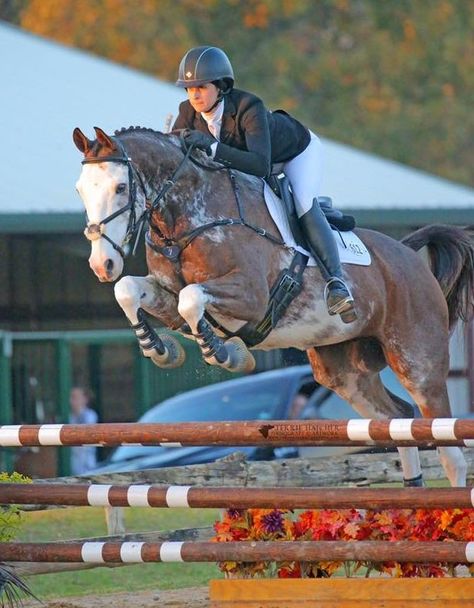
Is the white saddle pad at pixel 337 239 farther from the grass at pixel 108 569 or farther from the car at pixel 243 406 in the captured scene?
the car at pixel 243 406

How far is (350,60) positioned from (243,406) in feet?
75.7

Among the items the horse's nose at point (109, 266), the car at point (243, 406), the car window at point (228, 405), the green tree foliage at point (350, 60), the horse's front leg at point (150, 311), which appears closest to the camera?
the horse's nose at point (109, 266)

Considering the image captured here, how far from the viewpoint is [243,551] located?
623 cm

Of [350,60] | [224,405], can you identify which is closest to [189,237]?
[224,405]

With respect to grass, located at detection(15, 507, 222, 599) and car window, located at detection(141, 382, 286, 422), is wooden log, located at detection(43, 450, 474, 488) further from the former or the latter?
car window, located at detection(141, 382, 286, 422)

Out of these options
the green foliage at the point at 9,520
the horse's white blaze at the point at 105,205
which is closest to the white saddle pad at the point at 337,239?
the horse's white blaze at the point at 105,205

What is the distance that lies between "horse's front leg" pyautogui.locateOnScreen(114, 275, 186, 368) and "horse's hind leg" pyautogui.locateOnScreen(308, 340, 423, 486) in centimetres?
138

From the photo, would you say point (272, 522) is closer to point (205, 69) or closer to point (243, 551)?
point (243, 551)

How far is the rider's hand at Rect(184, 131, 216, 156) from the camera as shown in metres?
7.39

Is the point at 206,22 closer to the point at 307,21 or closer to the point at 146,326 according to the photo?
the point at 307,21

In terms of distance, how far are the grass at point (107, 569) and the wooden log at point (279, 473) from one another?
1.95ft

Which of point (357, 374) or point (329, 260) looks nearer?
point (329, 260)

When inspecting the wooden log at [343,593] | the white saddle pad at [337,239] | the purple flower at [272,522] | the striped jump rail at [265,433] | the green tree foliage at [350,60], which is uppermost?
the green tree foliage at [350,60]

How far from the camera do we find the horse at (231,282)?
23.2 ft
